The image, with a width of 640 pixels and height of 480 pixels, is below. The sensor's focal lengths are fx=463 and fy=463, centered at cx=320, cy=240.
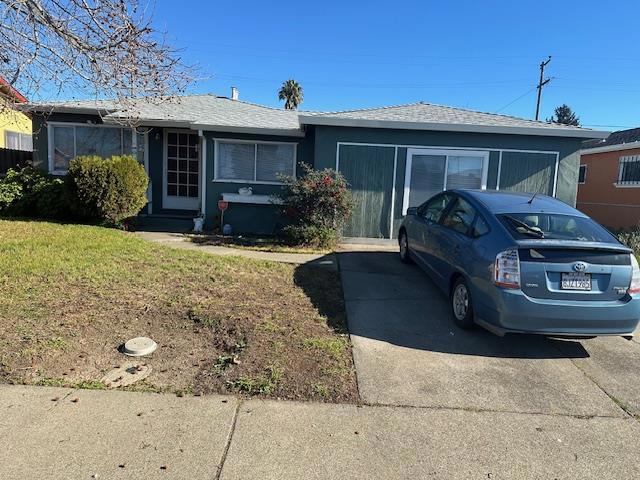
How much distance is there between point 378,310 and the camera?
577 cm

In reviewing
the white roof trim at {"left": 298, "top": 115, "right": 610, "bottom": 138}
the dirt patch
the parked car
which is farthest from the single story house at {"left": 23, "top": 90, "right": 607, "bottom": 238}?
the parked car

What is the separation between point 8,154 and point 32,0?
488 inches

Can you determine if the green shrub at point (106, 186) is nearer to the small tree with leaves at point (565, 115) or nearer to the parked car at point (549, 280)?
the parked car at point (549, 280)

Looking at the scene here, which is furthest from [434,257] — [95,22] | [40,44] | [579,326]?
[40,44]

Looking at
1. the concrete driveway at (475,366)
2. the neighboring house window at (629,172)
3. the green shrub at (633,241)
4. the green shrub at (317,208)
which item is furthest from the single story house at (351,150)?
the neighboring house window at (629,172)

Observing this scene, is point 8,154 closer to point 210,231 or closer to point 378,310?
point 210,231

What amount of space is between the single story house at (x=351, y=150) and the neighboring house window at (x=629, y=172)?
6026 millimetres

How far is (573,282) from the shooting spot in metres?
4.52

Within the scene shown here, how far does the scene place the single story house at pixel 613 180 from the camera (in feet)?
50.2

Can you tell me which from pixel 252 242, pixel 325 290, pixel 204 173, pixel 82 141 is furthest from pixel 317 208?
pixel 82 141

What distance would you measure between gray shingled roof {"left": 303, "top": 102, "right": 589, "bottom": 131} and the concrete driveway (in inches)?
228

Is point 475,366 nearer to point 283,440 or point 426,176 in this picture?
point 283,440

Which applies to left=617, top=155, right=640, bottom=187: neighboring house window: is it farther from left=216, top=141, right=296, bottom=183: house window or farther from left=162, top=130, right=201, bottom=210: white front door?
left=162, top=130, right=201, bottom=210: white front door

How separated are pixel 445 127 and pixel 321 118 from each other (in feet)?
9.21
